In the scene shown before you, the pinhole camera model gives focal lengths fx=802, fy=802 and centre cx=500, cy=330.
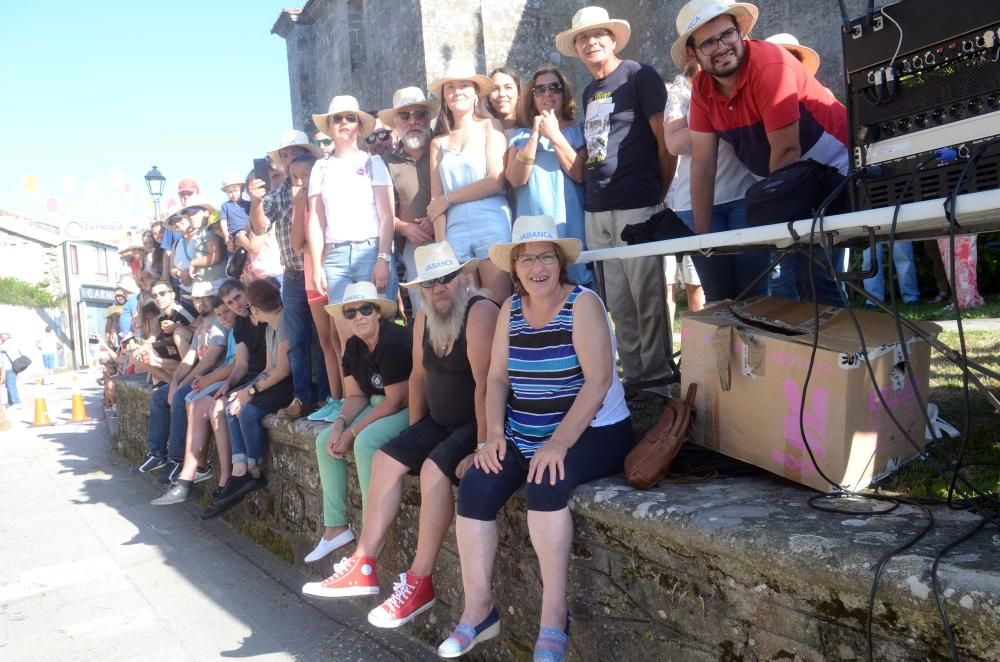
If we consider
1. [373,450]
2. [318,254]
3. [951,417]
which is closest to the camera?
[951,417]

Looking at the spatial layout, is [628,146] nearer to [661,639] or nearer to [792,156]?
[792,156]

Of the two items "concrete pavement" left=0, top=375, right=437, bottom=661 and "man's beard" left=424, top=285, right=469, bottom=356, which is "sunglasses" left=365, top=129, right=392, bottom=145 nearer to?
"man's beard" left=424, top=285, right=469, bottom=356

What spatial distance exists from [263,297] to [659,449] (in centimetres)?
388

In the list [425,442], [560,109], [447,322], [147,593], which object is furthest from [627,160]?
[147,593]

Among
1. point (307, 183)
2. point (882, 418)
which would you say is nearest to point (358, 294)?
point (307, 183)

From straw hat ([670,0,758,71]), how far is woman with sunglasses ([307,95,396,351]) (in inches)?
88.3

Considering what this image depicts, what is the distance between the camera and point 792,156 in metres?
2.96

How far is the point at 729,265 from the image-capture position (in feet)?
12.3

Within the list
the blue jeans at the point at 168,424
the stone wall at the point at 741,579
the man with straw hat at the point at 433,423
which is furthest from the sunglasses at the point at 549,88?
the blue jeans at the point at 168,424

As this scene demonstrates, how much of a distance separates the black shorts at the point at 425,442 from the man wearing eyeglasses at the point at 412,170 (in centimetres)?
132

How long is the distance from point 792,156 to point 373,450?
2.41 m

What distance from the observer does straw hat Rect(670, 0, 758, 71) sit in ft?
9.77

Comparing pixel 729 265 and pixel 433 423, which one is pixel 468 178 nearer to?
pixel 433 423

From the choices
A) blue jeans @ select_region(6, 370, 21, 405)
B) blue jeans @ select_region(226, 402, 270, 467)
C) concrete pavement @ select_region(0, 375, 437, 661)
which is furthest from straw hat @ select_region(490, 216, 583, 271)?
blue jeans @ select_region(6, 370, 21, 405)
